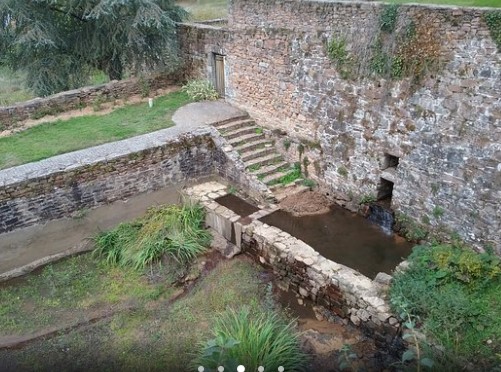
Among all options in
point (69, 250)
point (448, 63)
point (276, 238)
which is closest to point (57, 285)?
point (69, 250)

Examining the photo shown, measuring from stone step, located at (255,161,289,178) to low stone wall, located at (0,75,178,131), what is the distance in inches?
201

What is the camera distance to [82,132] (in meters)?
11.4

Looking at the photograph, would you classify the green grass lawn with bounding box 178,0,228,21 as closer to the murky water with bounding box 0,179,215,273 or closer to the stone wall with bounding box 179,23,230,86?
the stone wall with bounding box 179,23,230,86

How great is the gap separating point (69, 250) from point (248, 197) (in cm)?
403

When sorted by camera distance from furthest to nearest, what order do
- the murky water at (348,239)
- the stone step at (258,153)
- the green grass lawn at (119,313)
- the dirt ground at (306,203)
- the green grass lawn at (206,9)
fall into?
the green grass lawn at (206,9), the stone step at (258,153), the dirt ground at (306,203), the murky water at (348,239), the green grass lawn at (119,313)

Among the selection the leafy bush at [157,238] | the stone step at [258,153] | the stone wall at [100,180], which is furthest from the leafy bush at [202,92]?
the leafy bush at [157,238]

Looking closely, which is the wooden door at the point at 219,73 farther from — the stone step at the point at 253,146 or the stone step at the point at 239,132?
the stone step at the point at 253,146

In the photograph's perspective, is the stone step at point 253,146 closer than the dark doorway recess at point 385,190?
No

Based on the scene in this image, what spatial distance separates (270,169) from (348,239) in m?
2.67

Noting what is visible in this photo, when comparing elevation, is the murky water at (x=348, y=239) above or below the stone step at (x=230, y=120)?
below

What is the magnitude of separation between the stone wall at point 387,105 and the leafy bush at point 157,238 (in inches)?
124

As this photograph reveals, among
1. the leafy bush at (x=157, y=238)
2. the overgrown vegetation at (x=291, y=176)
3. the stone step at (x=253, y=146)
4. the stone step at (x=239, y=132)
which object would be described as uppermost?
the stone step at (x=239, y=132)

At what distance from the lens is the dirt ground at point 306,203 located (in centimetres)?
1005

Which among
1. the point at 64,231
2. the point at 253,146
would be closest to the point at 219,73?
the point at 253,146
